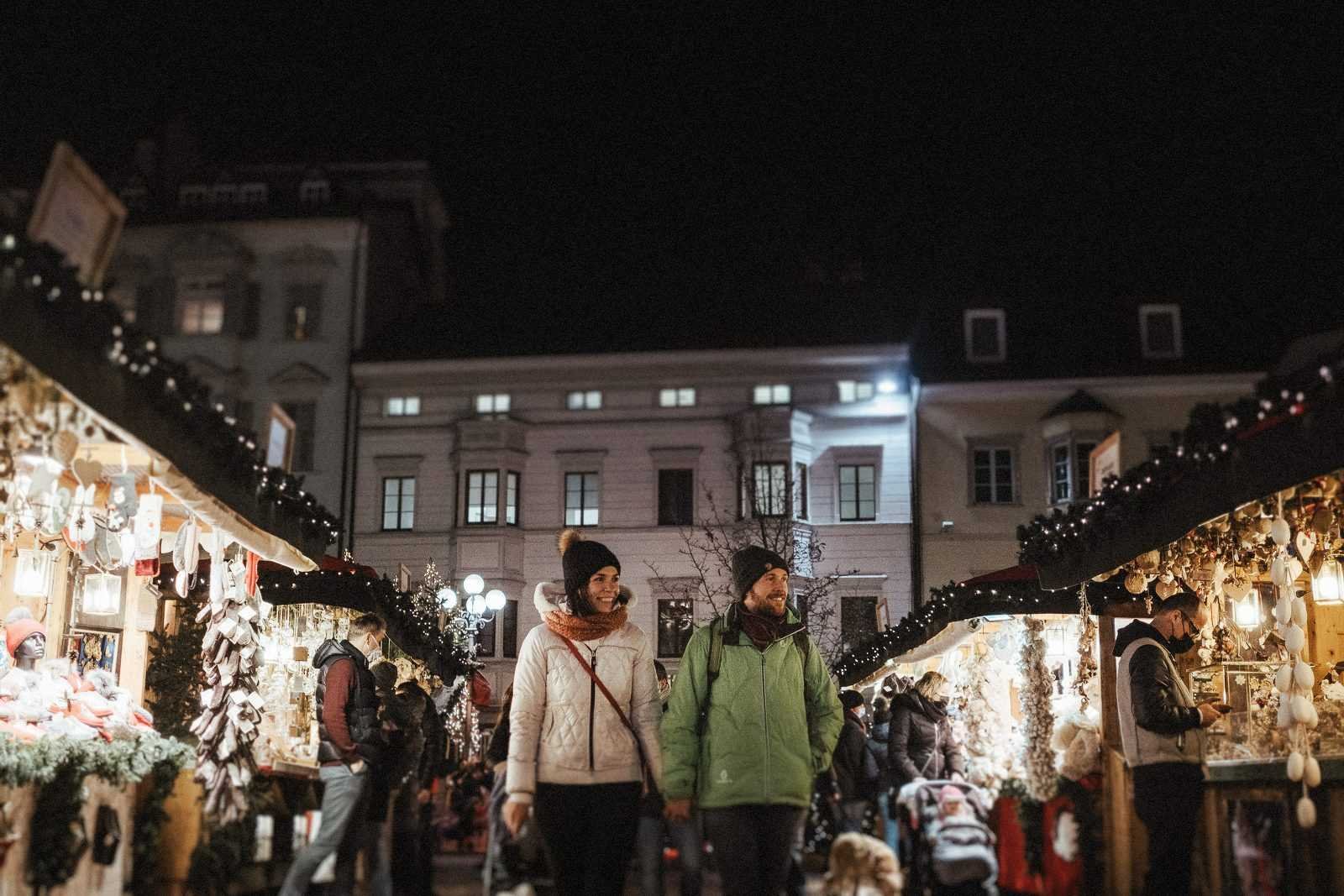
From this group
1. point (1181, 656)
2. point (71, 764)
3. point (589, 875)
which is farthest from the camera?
point (1181, 656)

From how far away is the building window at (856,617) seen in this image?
1367 inches

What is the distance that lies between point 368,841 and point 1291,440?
223 inches

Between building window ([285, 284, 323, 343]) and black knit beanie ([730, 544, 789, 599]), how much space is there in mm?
32618

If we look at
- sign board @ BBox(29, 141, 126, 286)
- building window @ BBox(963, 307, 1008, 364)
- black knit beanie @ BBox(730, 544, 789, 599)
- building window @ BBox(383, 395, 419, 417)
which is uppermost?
building window @ BBox(963, 307, 1008, 364)

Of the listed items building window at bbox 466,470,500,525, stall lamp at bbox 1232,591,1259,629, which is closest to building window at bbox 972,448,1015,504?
building window at bbox 466,470,500,525

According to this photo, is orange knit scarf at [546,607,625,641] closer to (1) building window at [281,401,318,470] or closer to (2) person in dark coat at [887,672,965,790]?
(2) person in dark coat at [887,672,965,790]

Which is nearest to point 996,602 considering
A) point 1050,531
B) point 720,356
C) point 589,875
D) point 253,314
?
point 1050,531

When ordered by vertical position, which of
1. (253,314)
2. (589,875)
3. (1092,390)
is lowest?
(589,875)

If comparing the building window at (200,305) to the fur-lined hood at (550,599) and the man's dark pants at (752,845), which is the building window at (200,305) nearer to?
the fur-lined hood at (550,599)

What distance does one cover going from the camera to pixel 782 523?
3412 centimetres

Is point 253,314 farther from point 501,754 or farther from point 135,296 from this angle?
point 501,754

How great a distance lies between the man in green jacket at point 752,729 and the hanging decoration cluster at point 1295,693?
2600 mm

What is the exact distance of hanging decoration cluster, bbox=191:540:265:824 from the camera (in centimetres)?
855

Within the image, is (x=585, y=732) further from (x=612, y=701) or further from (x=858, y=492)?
(x=858, y=492)
